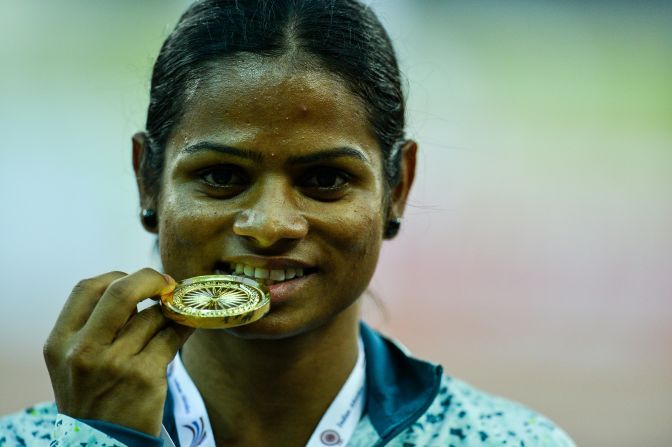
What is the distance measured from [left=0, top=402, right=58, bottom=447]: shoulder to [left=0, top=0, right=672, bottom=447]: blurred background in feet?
12.6

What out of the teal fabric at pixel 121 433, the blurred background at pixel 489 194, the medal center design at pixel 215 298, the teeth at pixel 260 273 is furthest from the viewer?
the blurred background at pixel 489 194

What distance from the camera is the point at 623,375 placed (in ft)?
22.5

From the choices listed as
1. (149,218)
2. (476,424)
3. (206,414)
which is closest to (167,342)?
(206,414)

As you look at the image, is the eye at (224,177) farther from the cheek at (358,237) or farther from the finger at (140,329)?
the finger at (140,329)

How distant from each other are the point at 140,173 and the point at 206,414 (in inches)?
32.7

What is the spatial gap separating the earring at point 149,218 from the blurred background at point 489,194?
3.72 meters

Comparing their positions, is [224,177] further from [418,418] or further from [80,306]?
[418,418]

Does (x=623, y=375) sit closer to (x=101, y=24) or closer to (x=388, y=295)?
(x=388, y=295)

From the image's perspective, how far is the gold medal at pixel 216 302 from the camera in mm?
2080

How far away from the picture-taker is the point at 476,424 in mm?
2666

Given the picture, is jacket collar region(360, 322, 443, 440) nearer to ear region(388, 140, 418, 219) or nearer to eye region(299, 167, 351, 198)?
ear region(388, 140, 418, 219)

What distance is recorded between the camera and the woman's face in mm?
2338

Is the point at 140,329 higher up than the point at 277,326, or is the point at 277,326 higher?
the point at 140,329

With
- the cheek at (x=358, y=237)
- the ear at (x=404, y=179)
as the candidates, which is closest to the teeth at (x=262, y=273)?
the cheek at (x=358, y=237)
